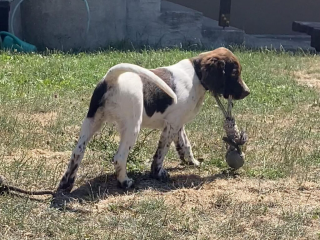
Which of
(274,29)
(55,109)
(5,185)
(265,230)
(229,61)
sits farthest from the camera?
(274,29)

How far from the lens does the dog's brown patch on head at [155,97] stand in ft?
17.9

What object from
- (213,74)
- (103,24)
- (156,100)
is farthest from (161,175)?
(103,24)

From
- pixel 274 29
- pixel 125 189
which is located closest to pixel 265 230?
pixel 125 189

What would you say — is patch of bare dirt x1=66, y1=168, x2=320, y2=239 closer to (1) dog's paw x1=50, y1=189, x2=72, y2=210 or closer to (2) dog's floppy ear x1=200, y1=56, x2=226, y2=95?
(1) dog's paw x1=50, y1=189, x2=72, y2=210

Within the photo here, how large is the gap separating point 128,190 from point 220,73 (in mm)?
1223

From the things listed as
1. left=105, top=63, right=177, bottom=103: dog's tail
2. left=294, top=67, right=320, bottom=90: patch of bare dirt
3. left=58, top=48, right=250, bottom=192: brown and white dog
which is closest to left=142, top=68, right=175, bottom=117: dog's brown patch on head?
left=58, top=48, right=250, bottom=192: brown and white dog

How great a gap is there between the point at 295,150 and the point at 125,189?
1885 millimetres

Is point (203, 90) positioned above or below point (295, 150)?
above

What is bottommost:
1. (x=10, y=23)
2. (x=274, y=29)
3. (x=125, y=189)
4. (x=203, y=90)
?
(x=274, y=29)

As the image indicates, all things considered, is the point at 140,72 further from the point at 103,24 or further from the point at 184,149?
the point at 103,24

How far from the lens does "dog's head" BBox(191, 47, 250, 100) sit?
18.8ft

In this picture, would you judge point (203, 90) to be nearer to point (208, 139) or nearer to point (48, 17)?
point (208, 139)

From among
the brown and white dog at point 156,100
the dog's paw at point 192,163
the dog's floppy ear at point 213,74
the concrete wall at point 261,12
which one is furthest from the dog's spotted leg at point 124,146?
the concrete wall at point 261,12

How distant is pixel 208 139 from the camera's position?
22.5ft
